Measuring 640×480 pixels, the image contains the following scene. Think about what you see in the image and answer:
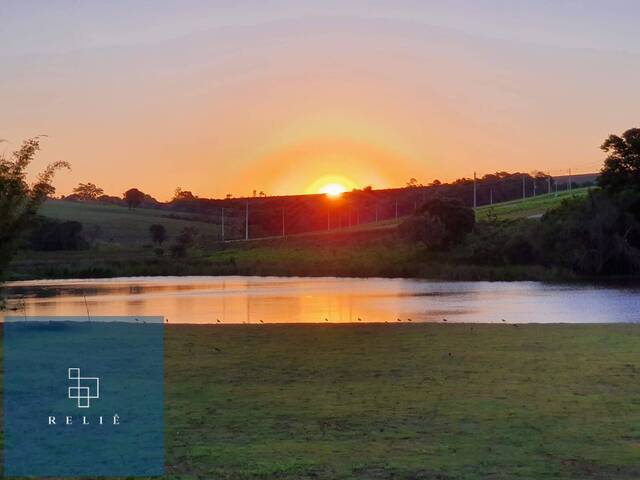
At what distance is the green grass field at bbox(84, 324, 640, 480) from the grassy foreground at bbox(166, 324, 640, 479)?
0.08 feet

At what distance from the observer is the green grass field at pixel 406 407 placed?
10.3 meters

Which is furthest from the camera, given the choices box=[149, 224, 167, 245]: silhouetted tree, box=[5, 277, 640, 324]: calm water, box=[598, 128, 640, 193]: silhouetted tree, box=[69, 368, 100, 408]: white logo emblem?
box=[149, 224, 167, 245]: silhouetted tree

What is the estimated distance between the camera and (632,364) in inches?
672

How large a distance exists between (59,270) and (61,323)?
59.0 meters

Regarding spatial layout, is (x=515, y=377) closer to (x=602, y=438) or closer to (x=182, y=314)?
(x=602, y=438)

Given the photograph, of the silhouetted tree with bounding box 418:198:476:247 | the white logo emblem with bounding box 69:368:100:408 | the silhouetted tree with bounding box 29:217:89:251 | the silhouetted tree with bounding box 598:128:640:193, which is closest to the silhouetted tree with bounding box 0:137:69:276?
the white logo emblem with bounding box 69:368:100:408

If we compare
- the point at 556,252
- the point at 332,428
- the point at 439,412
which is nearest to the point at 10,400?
the point at 332,428

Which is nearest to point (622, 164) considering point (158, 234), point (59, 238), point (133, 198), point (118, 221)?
point (59, 238)

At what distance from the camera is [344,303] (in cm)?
4622

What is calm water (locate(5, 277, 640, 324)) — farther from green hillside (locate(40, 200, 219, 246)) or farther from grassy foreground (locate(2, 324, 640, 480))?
green hillside (locate(40, 200, 219, 246))

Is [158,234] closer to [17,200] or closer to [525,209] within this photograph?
[525,209]

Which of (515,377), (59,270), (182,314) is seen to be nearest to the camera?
(515,377)
